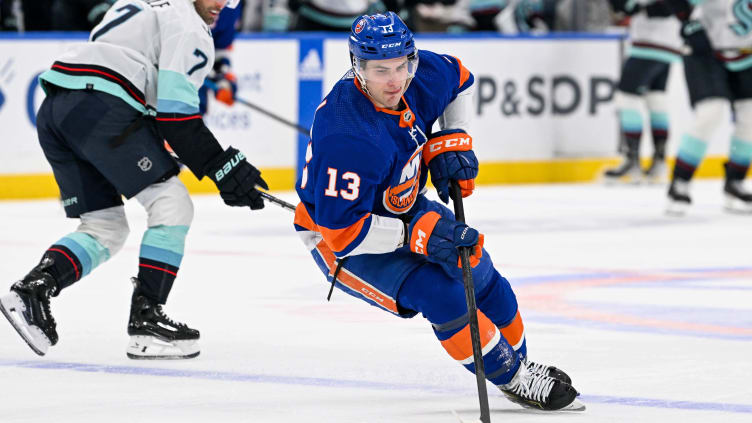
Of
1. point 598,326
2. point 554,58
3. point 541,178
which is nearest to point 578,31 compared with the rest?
point 554,58

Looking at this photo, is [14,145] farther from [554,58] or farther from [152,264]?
[152,264]

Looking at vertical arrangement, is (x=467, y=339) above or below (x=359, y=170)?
below

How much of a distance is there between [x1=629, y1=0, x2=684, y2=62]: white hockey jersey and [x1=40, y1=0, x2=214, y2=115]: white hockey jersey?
6.45 meters

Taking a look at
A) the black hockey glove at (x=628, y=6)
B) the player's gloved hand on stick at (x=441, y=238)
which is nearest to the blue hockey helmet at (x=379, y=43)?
the player's gloved hand on stick at (x=441, y=238)

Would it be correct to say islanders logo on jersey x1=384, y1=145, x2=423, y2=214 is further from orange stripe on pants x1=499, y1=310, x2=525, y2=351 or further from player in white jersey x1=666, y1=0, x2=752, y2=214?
player in white jersey x1=666, y1=0, x2=752, y2=214

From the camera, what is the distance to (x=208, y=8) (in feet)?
13.8

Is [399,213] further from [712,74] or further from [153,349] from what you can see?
[712,74]

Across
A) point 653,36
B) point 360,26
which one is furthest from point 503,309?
point 653,36

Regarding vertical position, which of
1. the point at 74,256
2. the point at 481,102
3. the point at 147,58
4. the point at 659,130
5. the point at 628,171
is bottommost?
the point at 628,171

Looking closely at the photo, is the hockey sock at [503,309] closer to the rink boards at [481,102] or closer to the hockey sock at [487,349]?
the hockey sock at [487,349]

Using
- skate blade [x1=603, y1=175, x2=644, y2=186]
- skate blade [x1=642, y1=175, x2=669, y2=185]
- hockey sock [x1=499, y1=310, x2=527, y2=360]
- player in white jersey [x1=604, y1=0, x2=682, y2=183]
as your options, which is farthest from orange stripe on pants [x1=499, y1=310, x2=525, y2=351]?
skate blade [x1=642, y1=175, x2=669, y2=185]

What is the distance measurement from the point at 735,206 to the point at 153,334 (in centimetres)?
535

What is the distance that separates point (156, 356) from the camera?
4.10 meters

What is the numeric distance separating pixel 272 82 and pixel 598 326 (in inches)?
201
